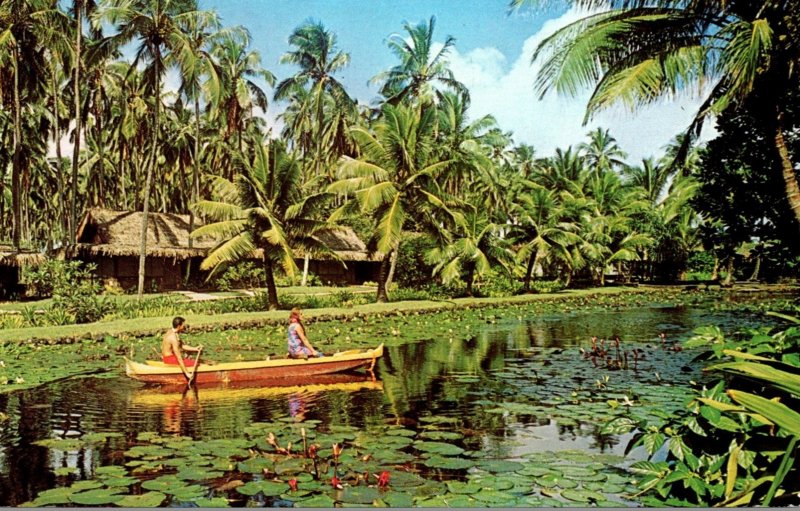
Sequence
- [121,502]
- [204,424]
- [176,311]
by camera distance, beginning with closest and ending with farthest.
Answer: [121,502], [204,424], [176,311]

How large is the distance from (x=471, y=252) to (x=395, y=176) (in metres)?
3.58

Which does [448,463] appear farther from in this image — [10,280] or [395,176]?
[10,280]

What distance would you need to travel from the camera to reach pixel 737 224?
19.4ft

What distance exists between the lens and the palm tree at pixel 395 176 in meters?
13.6

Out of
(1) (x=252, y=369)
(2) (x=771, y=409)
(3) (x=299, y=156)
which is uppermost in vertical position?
(3) (x=299, y=156)

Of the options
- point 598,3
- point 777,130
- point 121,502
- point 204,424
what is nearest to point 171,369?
point 204,424

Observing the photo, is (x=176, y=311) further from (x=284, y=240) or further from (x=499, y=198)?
(x=499, y=198)

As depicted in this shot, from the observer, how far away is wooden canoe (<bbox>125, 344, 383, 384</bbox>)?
6055 millimetres

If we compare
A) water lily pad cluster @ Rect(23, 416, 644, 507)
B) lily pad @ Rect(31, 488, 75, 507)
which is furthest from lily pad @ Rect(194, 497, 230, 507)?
lily pad @ Rect(31, 488, 75, 507)

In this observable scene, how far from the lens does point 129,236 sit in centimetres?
1734

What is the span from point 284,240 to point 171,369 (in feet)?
19.2

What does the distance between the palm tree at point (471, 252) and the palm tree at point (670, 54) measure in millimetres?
9480

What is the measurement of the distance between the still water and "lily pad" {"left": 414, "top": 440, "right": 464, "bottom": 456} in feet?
0.47

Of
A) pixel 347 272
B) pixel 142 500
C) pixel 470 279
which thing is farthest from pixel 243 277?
pixel 142 500
